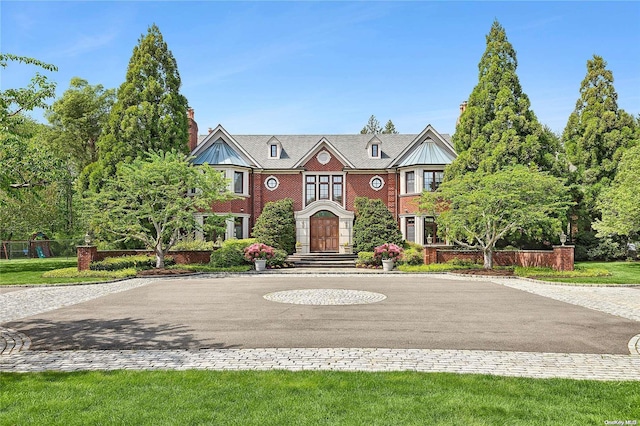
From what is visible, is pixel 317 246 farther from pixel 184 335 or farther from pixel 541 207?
pixel 184 335

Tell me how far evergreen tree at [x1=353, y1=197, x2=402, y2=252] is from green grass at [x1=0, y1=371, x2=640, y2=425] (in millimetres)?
21651

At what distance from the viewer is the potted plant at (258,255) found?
24.5m

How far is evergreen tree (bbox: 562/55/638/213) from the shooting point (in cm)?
2817

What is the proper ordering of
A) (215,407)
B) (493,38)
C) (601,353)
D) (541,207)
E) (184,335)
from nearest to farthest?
(215,407), (601,353), (184,335), (541,207), (493,38)

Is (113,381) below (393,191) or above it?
below

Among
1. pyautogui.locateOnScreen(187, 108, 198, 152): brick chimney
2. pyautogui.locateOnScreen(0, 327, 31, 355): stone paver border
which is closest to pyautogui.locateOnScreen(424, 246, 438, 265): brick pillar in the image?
pyautogui.locateOnScreen(187, 108, 198, 152): brick chimney

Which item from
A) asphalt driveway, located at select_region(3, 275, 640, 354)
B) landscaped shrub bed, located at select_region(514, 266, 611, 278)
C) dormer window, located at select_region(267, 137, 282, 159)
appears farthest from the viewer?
dormer window, located at select_region(267, 137, 282, 159)

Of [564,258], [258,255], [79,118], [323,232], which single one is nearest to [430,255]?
[564,258]

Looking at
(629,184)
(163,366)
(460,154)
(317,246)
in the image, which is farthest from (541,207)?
(163,366)

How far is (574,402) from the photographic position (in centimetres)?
538

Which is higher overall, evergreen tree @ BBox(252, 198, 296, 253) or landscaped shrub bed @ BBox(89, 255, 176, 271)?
evergreen tree @ BBox(252, 198, 296, 253)

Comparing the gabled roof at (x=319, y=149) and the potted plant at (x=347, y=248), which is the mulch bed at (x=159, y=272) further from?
the gabled roof at (x=319, y=149)

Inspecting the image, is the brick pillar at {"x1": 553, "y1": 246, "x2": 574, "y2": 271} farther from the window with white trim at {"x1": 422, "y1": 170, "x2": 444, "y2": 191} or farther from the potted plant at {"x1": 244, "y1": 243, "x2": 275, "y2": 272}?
the potted plant at {"x1": 244, "y1": 243, "x2": 275, "y2": 272}

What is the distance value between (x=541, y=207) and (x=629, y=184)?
18.1ft
